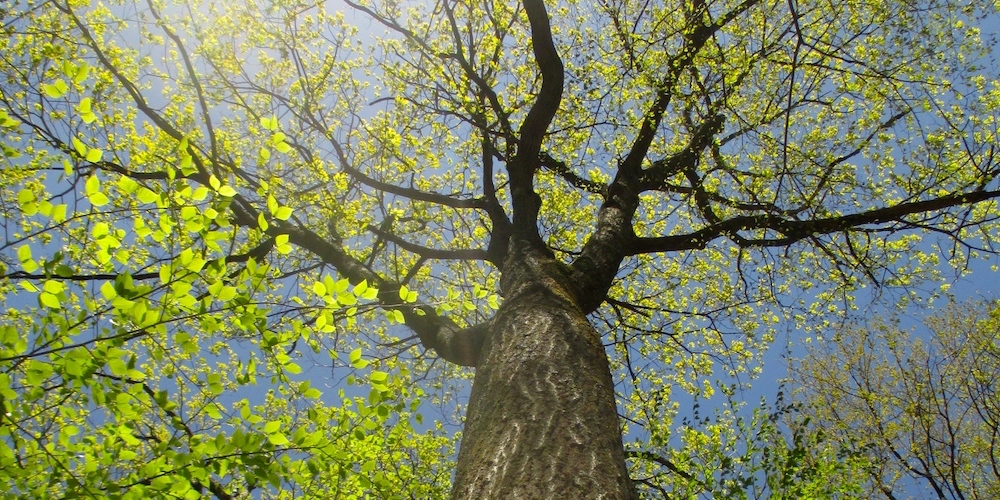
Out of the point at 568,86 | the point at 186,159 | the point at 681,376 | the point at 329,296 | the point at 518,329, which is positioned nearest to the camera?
the point at 186,159

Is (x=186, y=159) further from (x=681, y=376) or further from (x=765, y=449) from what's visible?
(x=681, y=376)

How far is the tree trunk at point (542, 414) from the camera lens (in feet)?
7.52

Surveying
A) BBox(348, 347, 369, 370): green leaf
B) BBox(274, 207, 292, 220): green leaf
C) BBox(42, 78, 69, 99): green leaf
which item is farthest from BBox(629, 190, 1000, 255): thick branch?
BBox(42, 78, 69, 99): green leaf

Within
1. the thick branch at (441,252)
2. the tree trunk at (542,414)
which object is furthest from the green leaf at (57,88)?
the thick branch at (441,252)

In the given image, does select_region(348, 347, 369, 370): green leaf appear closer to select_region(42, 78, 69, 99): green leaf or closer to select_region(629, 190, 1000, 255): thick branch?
select_region(42, 78, 69, 99): green leaf

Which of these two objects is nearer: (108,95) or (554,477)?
(554,477)

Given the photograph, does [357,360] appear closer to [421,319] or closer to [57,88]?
[57,88]

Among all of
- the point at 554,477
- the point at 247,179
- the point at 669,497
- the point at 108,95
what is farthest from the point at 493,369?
the point at 108,95

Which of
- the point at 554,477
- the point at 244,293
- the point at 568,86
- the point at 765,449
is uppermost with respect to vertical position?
the point at 568,86

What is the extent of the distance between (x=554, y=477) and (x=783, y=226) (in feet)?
15.0

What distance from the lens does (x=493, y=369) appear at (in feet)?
11.1

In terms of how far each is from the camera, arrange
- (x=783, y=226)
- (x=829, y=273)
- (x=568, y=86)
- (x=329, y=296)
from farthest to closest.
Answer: (x=829, y=273) → (x=568, y=86) → (x=783, y=226) → (x=329, y=296)

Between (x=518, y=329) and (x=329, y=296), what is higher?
(x=518, y=329)

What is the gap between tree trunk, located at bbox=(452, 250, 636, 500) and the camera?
2291mm
